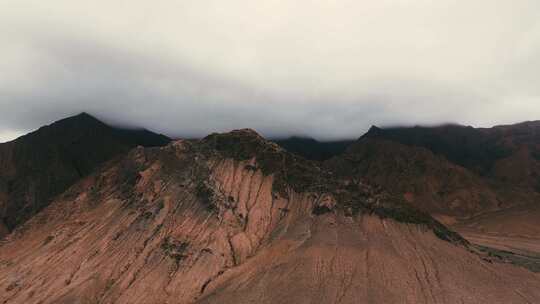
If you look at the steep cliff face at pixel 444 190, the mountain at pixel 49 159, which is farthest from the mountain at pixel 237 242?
the steep cliff face at pixel 444 190

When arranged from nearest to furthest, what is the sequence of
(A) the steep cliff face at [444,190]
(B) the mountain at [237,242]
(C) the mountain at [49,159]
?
(B) the mountain at [237,242], (C) the mountain at [49,159], (A) the steep cliff face at [444,190]

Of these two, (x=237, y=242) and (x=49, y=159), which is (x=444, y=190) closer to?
(x=237, y=242)

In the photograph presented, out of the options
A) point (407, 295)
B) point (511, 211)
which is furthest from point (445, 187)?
point (407, 295)

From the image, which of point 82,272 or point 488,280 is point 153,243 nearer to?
point 82,272

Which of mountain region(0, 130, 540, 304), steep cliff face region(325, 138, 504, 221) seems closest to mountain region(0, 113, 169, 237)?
mountain region(0, 130, 540, 304)

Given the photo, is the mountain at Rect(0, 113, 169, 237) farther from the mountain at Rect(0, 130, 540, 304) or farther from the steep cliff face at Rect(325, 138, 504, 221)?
the steep cliff face at Rect(325, 138, 504, 221)

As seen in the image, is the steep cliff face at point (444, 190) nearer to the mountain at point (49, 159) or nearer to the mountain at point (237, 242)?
the mountain at point (237, 242)

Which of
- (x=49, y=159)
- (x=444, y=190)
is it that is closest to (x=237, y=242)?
(x=49, y=159)
